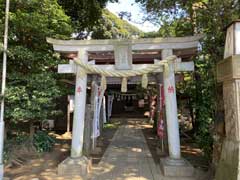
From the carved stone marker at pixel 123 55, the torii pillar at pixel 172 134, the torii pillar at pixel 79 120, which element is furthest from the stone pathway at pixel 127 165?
the carved stone marker at pixel 123 55

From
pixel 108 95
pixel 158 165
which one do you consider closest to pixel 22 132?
pixel 158 165

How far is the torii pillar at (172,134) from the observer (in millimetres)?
5692

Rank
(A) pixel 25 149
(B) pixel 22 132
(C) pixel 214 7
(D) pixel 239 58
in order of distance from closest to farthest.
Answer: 1. (D) pixel 239 58
2. (C) pixel 214 7
3. (A) pixel 25 149
4. (B) pixel 22 132

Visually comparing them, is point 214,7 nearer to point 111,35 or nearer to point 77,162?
point 77,162

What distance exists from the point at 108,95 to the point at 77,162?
13.0 m

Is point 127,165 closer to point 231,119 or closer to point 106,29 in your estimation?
point 231,119

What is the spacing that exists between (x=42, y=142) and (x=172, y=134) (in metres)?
4.21

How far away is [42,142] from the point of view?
26.1 ft

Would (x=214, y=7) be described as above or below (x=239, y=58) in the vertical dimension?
above

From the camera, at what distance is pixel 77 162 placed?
19.4 ft

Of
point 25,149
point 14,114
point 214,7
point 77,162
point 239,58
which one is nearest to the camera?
point 239,58

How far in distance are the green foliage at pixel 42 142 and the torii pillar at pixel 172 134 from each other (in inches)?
152

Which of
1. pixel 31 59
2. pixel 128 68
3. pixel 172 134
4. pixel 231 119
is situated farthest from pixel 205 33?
pixel 31 59

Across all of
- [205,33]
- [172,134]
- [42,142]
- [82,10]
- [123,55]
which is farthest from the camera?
[82,10]
